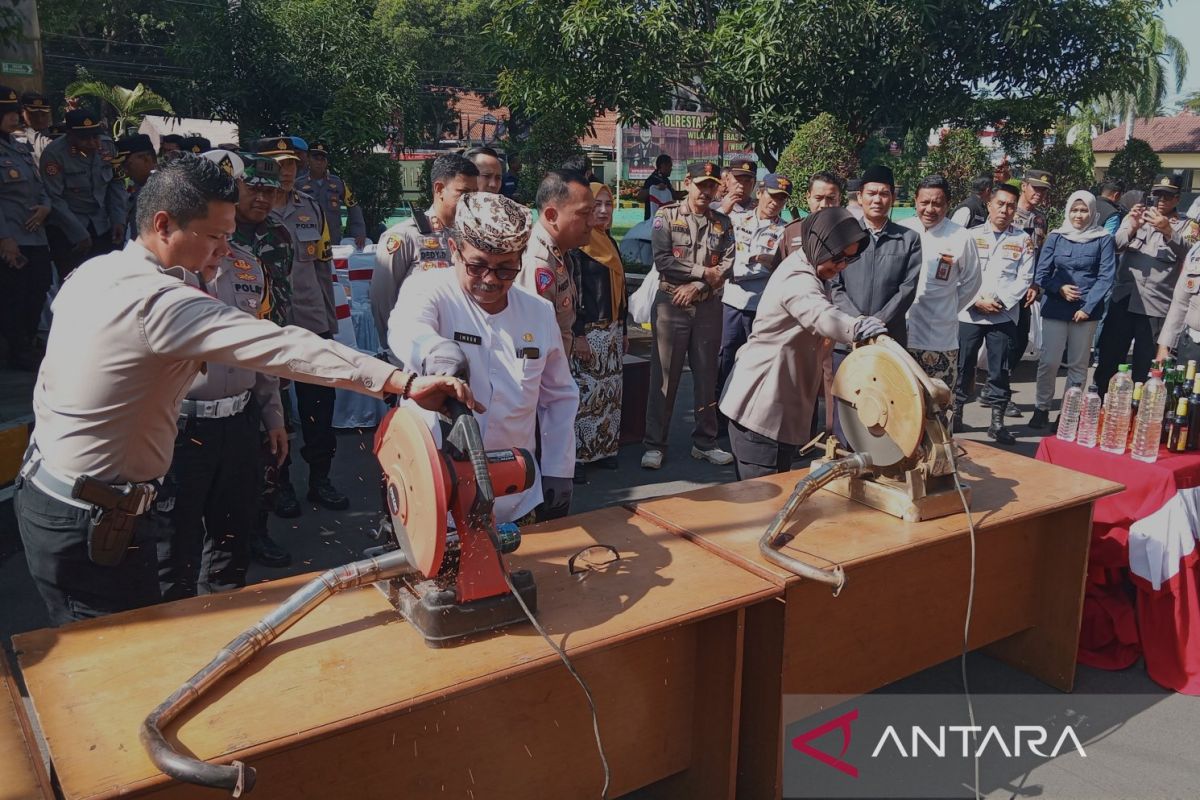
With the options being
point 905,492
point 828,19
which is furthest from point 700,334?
point 828,19

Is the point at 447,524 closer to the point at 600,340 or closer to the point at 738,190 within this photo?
the point at 600,340

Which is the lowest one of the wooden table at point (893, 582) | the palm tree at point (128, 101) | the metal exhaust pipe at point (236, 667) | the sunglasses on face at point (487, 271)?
the wooden table at point (893, 582)

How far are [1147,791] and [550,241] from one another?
3.00 m

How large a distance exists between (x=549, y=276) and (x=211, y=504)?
5.48 feet


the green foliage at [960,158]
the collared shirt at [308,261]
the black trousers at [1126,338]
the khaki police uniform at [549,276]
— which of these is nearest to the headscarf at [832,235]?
the khaki police uniform at [549,276]

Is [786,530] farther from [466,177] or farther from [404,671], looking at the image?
[466,177]

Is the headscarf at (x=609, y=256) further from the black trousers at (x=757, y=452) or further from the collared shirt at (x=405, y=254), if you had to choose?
the black trousers at (x=757, y=452)

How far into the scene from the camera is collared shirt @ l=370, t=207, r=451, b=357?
4.25 metres

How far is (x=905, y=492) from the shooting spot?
2742 mm

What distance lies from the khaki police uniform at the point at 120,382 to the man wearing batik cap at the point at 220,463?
1.59 ft

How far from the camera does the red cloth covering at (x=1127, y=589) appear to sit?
3.32 metres

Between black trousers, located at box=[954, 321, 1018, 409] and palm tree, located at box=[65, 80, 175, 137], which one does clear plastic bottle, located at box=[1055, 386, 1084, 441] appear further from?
palm tree, located at box=[65, 80, 175, 137]

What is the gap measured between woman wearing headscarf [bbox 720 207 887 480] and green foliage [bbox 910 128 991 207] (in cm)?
904

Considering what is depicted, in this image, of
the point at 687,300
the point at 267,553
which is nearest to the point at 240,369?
the point at 267,553
